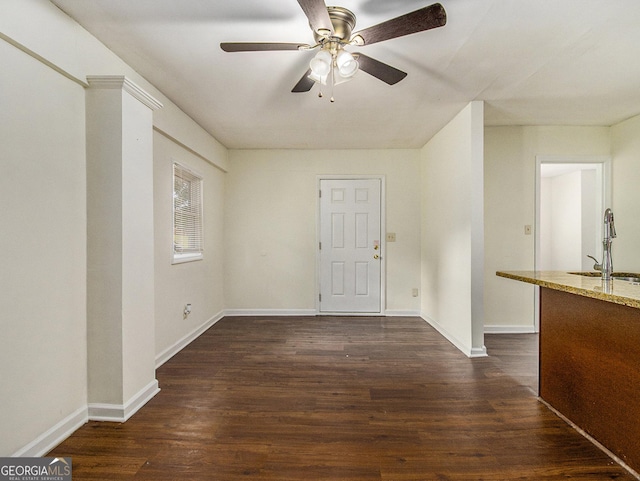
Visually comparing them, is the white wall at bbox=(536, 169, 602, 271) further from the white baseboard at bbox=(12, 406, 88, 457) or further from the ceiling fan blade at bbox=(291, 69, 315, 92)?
the white baseboard at bbox=(12, 406, 88, 457)

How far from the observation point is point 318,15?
1.50 meters

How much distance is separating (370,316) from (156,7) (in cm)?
419

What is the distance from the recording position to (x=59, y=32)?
1.84m

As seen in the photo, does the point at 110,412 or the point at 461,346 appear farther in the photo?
the point at 461,346

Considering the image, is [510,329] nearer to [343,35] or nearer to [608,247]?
[608,247]

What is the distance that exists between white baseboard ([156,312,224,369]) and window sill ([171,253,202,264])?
2.78ft

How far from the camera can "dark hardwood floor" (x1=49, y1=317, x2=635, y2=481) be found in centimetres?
163

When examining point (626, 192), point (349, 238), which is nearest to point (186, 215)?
point (349, 238)

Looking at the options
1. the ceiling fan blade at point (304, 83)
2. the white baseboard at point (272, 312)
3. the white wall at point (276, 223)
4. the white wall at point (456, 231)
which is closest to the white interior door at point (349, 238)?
the white wall at point (276, 223)

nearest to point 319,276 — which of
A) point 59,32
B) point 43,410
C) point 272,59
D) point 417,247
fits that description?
point 417,247

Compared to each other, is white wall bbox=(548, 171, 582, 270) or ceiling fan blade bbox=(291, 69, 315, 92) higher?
ceiling fan blade bbox=(291, 69, 315, 92)

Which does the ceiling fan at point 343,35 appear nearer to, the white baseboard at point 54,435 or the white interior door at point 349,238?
the white baseboard at point 54,435

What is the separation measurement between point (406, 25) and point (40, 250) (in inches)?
91.0

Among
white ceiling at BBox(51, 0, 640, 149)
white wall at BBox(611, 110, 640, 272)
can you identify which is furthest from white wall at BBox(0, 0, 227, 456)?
white wall at BBox(611, 110, 640, 272)
